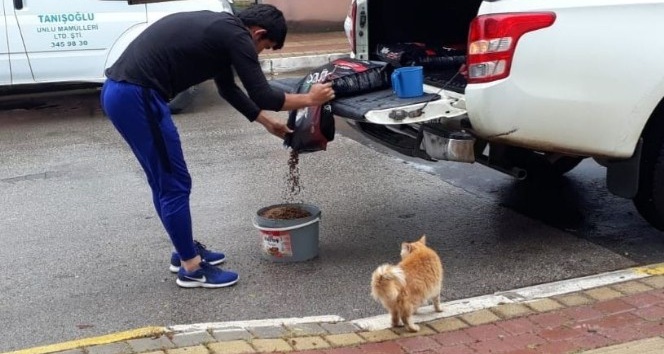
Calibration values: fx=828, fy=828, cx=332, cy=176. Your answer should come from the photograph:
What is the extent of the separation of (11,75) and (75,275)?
205 inches

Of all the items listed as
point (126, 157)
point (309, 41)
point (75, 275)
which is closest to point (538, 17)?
point (75, 275)

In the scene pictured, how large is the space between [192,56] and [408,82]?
1.22 m

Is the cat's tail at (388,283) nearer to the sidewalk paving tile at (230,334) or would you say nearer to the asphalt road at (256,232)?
the asphalt road at (256,232)

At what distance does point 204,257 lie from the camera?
478cm

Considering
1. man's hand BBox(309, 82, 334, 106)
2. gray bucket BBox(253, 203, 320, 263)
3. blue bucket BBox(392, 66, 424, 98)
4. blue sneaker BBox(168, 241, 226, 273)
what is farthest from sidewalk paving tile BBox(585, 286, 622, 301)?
blue sneaker BBox(168, 241, 226, 273)

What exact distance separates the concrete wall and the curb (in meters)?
10.8

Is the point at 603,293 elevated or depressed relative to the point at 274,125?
depressed

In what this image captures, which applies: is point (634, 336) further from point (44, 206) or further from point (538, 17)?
point (44, 206)

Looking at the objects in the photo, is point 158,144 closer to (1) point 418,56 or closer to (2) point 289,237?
(2) point 289,237

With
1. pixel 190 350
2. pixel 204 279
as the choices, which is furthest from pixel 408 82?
pixel 190 350

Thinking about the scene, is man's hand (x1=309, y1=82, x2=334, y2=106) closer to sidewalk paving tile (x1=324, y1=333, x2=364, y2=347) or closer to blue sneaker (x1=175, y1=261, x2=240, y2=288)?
blue sneaker (x1=175, y1=261, x2=240, y2=288)

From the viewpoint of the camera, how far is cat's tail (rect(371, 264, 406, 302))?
12.1 feet

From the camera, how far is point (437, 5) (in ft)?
19.6

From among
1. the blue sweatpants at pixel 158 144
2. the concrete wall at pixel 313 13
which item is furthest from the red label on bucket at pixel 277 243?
the concrete wall at pixel 313 13
